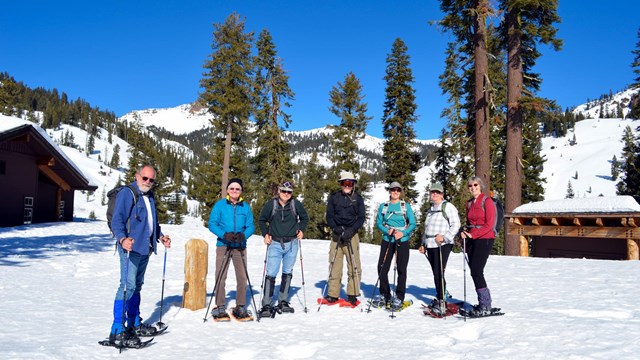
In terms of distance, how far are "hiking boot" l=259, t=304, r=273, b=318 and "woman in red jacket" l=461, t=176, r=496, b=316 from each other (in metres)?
3.29

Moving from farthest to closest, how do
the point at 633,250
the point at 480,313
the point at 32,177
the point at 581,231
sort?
the point at 32,177 → the point at 581,231 → the point at 633,250 → the point at 480,313

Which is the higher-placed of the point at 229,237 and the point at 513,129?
the point at 513,129

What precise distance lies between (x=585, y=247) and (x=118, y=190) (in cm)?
1642

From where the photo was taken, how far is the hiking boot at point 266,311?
7.03 m

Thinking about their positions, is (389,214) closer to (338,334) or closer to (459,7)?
(338,334)

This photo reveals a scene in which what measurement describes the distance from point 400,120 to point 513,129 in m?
17.8

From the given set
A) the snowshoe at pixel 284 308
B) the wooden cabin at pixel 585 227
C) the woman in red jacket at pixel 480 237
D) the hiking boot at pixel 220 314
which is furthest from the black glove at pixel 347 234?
the wooden cabin at pixel 585 227

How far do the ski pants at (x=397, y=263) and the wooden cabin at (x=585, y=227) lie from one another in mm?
9043

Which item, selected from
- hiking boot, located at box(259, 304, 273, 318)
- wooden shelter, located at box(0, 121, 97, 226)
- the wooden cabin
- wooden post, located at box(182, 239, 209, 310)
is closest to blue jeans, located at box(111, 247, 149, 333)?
wooden post, located at box(182, 239, 209, 310)

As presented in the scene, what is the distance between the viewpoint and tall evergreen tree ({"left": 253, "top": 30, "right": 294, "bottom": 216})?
34.6 m

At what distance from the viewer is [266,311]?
7.06m

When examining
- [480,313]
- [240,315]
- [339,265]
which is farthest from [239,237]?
[480,313]

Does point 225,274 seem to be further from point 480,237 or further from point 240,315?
point 480,237

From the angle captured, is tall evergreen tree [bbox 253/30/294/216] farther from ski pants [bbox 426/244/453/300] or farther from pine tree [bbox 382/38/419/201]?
ski pants [bbox 426/244/453/300]
